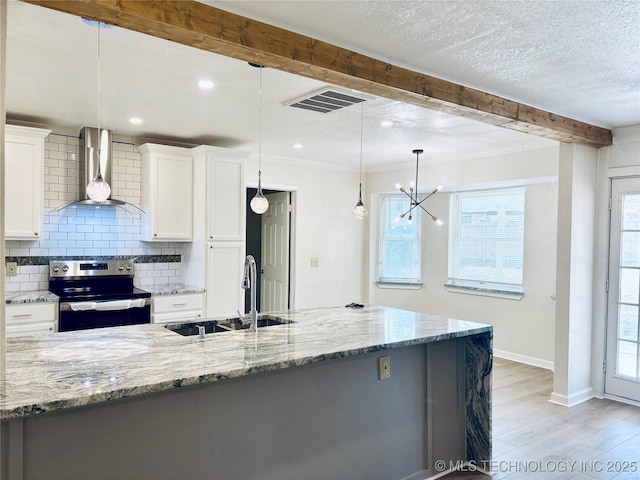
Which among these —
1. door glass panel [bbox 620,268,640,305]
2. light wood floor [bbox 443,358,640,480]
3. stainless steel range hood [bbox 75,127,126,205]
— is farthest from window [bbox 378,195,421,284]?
stainless steel range hood [bbox 75,127,126,205]

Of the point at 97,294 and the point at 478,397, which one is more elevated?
the point at 97,294

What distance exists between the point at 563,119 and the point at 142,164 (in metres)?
3.94

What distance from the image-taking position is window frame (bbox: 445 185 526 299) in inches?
223

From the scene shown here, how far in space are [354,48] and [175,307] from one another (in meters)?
3.09

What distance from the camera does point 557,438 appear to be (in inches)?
138

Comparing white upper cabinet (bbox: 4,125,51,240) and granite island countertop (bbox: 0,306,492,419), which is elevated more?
white upper cabinet (bbox: 4,125,51,240)

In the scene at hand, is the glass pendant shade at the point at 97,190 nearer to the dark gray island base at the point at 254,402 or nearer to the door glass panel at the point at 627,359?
the dark gray island base at the point at 254,402

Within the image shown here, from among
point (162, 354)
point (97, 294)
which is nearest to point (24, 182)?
point (97, 294)

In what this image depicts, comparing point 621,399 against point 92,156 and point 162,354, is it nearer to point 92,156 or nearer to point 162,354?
point 162,354

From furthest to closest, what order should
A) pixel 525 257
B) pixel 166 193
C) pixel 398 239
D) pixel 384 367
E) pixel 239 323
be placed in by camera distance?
pixel 398 239 < pixel 525 257 < pixel 166 193 < pixel 239 323 < pixel 384 367

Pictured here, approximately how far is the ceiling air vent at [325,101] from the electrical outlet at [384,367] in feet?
5.92

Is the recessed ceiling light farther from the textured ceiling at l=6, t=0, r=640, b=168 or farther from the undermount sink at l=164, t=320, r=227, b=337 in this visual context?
the undermount sink at l=164, t=320, r=227, b=337

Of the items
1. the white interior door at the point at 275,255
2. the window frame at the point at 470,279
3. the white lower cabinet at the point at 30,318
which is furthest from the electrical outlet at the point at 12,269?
the window frame at the point at 470,279

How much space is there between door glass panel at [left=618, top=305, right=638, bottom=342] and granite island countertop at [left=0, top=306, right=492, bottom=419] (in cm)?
206
